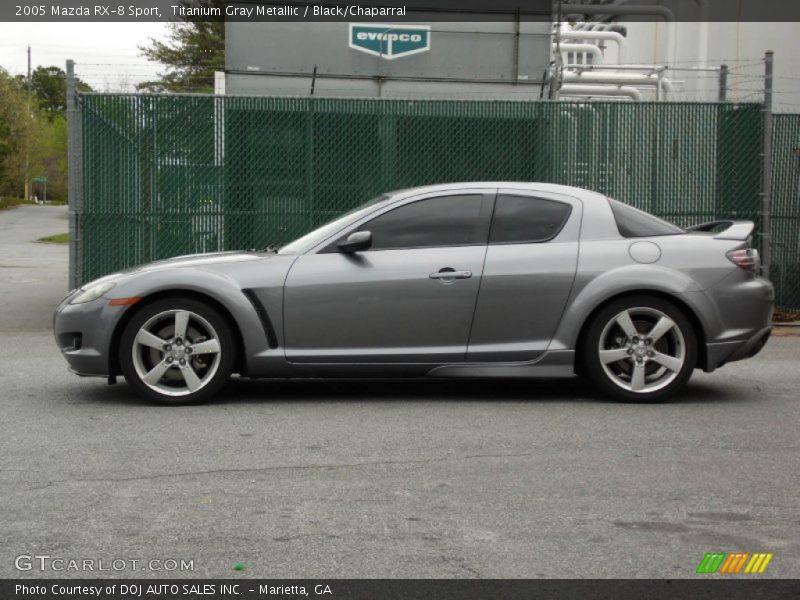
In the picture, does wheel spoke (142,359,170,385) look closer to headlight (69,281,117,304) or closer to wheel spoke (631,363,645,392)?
headlight (69,281,117,304)

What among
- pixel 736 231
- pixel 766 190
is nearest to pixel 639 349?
pixel 736 231

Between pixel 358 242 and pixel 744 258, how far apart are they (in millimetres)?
2583

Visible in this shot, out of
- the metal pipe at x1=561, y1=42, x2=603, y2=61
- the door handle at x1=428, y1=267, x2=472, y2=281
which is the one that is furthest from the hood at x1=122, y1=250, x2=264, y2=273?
the metal pipe at x1=561, y1=42, x2=603, y2=61

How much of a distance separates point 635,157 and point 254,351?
7.28 m

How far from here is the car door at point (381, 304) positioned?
763cm

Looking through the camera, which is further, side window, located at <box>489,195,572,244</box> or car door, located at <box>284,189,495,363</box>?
side window, located at <box>489,195,572,244</box>

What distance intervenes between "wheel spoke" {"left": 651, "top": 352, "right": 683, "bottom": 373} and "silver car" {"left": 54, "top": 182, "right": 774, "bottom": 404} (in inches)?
0.6

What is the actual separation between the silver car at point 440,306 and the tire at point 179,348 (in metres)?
0.01

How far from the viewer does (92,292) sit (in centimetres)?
770

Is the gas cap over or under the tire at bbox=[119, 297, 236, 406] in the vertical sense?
over

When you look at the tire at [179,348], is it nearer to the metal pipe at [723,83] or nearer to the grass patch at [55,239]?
the metal pipe at [723,83]

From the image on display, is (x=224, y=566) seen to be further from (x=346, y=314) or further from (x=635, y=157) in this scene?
(x=635, y=157)

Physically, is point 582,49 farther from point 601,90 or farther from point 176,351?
point 176,351

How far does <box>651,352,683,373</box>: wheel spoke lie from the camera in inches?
306
